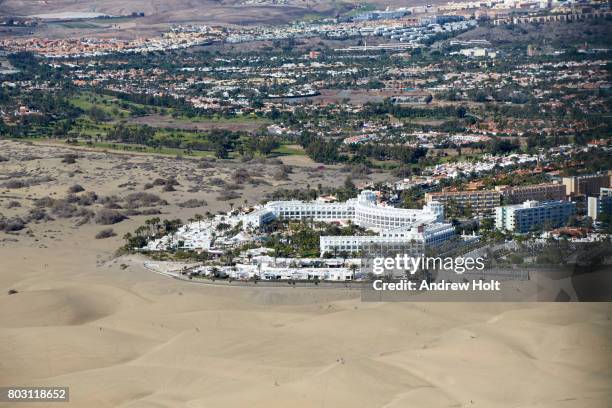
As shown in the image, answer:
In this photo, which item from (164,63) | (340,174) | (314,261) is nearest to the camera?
(314,261)

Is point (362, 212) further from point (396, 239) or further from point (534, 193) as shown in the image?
point (534, 193)

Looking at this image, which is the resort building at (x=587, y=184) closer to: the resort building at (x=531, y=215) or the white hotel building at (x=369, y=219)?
the resort building at (x=531, y=215)

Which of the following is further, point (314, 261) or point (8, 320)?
point (314, 261)

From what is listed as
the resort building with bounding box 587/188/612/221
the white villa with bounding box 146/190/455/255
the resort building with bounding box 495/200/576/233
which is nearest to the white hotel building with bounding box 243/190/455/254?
the white villa with bounding box 146/190/455/255

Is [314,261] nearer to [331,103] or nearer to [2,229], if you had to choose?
[2,229]

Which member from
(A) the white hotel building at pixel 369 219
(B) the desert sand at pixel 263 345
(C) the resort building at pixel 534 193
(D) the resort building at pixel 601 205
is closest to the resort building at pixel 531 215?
(D) the resort building at pixel 601 205

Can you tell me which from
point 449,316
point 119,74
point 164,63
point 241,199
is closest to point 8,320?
point 449,316

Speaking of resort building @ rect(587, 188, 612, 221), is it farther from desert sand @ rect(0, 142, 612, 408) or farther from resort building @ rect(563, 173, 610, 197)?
desert sand @ rect(0, 142, 612, 408)

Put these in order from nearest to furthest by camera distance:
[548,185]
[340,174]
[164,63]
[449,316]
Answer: [449,316] < [548,185] < [340,174] < [164,63]
